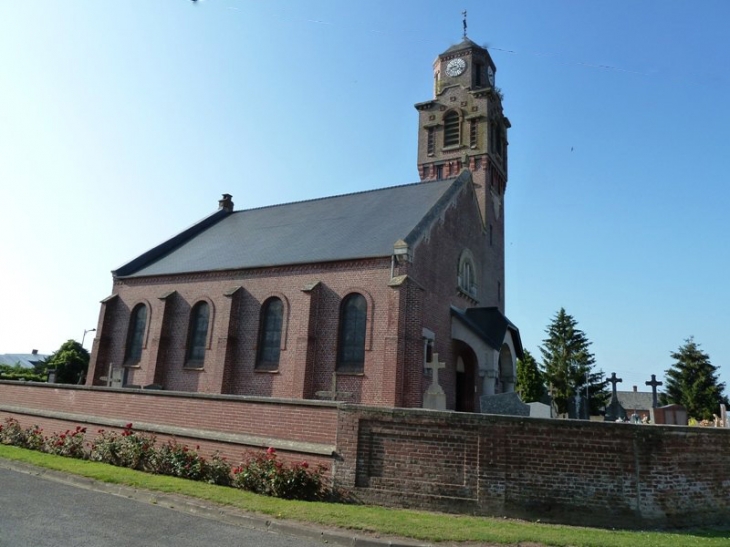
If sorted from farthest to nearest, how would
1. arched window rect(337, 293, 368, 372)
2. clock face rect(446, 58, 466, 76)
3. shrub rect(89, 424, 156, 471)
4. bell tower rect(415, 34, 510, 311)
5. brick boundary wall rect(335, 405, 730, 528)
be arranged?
clock face rect(446, 58, 466, 76) < bell tower rect(415, 34, 510, 311) < arched window rect(337, 293, 368, 372) < shrub rect(89, 424, 156, 471) < brick boundary wall rect(335, 405, 730, 528)

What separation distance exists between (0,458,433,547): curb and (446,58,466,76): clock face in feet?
106

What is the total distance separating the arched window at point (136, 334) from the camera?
26062 mm

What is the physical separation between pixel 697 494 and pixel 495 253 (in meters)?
22.7

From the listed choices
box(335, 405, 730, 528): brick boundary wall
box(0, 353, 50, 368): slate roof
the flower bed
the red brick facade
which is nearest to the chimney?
the red brick facade

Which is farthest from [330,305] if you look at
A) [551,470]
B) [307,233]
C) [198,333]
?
[551,470]

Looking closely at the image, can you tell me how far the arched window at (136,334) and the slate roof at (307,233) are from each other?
2019mm

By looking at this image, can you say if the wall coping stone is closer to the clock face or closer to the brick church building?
the brick church building

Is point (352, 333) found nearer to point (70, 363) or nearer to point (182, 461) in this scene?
point (182, 461)

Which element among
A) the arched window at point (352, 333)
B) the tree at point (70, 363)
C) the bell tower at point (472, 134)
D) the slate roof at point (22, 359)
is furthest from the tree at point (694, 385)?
the slate roof at point (22, 359)

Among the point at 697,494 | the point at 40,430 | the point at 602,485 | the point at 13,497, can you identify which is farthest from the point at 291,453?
the point at 40,430

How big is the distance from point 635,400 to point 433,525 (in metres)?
82.2

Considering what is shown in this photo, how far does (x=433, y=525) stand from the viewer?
8508mm

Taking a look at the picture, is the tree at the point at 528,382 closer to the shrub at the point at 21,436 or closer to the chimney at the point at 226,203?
the chimney at the point at 226,203

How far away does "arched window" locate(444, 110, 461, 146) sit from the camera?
109 feet
